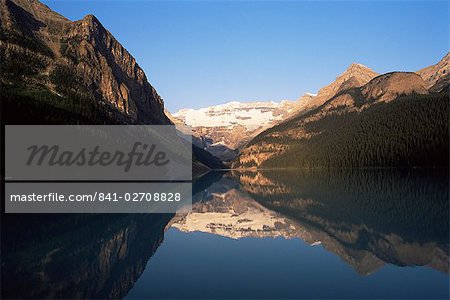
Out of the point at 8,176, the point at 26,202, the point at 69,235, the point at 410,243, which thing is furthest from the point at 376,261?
the point at 8,176

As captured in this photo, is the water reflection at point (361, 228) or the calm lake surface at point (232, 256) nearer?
the calm lake surface at point (232, 256)

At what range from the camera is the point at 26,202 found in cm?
6662

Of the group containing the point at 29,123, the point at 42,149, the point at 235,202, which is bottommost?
the point at 235,202

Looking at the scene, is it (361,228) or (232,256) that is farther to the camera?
(361,228)

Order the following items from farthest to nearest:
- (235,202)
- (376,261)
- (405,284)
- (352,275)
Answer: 1. (235,202)
2. (376,261)
3. (352,275)
4. (405,284)

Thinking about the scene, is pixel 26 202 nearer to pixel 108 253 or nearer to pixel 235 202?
pixel 235 202

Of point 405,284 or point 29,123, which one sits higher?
point 29,123

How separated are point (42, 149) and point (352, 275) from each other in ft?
373

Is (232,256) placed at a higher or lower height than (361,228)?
lower

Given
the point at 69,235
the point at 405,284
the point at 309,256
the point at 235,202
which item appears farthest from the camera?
the point at 235,202

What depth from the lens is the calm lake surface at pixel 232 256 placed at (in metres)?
20.1

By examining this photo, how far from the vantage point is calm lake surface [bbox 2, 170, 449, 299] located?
2012 centimetres

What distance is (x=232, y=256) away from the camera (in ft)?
96.0

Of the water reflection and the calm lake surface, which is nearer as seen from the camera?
the calm lake surface
